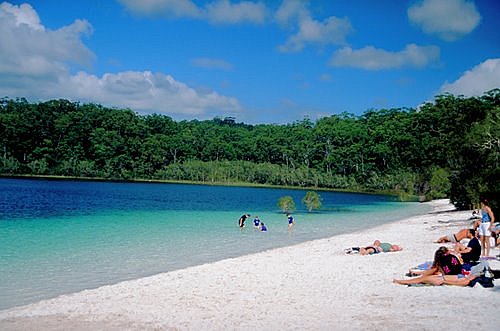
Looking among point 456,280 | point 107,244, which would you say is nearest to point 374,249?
point 456,280

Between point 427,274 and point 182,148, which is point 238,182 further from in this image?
point 427,274

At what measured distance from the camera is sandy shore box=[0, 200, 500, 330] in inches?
331

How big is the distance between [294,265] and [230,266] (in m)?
2.07

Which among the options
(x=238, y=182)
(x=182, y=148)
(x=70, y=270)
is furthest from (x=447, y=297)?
(x=182, y=148)

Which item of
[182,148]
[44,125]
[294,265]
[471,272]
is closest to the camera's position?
[471,272]

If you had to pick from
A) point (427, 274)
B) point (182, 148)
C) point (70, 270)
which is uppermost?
point (182, 148)

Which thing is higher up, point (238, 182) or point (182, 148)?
point (182, 148)

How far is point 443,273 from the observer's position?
36.1 feet

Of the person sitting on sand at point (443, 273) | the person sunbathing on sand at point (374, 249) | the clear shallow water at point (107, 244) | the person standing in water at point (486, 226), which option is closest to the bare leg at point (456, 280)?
the person sitting on sand at point (443, 273)

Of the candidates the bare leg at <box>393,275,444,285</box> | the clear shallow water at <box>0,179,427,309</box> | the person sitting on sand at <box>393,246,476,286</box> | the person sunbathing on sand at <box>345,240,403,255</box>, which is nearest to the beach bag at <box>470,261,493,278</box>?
the person sitting on sand at <box>393,246,476,286</box>

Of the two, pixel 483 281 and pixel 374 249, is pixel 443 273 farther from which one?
pixel 374 249

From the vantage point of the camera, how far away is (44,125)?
124875 mm

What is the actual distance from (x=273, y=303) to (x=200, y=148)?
130 metres

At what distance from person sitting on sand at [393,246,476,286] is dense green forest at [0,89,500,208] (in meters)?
84.3
